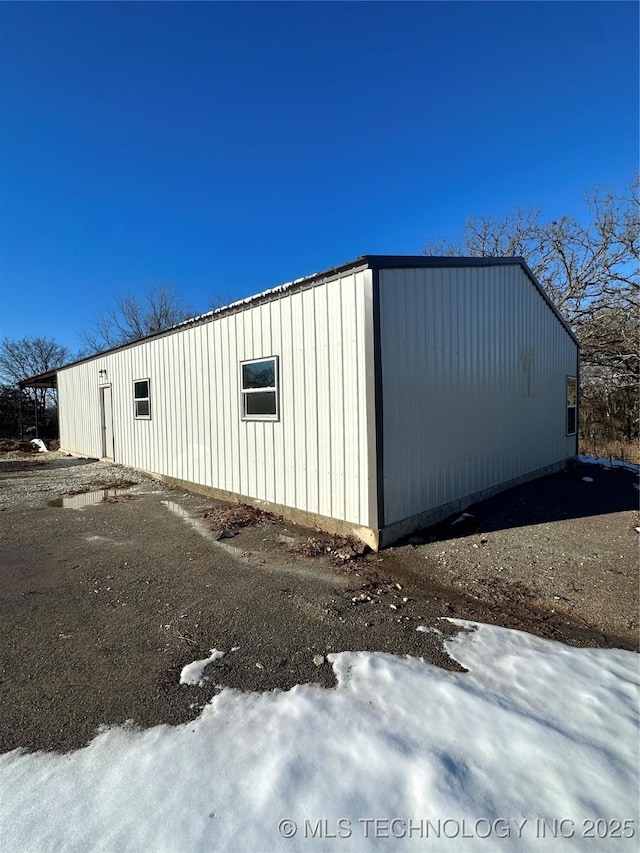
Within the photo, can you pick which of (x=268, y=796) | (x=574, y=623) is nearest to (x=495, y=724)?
(x=268, y=796)

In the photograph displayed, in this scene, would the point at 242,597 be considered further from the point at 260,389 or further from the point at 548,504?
the point at 548,504

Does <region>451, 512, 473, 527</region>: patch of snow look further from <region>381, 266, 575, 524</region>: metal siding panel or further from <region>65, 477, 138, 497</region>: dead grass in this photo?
<region>65, 477, 138, 497</region>: dead grass

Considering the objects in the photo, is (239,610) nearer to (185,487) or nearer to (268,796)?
(268,796)

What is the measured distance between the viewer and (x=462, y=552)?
4703 mm

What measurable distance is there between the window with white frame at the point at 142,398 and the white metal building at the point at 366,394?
75mm

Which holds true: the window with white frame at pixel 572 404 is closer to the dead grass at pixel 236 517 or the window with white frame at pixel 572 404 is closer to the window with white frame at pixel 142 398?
the dead grass at pixel 236 517

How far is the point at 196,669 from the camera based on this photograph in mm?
→ 2564

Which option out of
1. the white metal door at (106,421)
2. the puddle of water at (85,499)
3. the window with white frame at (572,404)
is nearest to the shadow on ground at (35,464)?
the white metal door at (106,421)

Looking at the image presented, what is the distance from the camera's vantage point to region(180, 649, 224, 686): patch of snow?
96.7 inches

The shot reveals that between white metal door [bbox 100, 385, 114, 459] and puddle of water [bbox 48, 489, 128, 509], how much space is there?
3816 millimetres

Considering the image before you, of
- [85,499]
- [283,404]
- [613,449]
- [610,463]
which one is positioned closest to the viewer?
[283,404]

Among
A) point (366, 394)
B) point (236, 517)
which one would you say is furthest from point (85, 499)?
point (366, 394)

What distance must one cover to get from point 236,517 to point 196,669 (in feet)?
11.6

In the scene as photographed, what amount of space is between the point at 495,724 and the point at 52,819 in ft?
6.51
